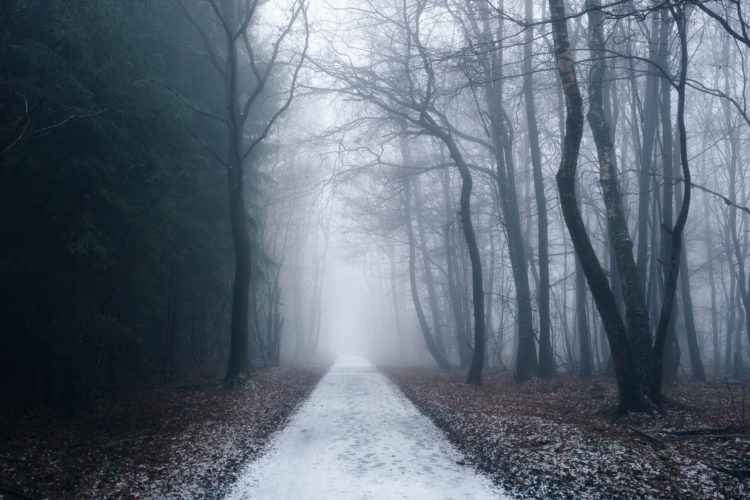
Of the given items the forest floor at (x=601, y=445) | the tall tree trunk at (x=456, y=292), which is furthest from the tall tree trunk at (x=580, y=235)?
the tall tree trunk at (x=456, y=292)

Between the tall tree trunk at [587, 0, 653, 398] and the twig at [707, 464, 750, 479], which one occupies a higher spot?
the tall tree trunk at [587, 0, 653, 398]

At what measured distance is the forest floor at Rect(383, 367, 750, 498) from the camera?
14.3 ft

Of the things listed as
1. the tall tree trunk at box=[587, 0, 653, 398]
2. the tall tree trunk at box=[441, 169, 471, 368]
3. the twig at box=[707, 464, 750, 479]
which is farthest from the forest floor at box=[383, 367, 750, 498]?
the tall tree trunk at box=[441, 169, 471, 368]

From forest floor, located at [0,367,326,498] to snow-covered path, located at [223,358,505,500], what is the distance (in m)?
0.40

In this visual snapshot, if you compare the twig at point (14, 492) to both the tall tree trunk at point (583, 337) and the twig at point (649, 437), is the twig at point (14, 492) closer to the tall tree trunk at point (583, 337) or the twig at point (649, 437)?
the twig at point (649, 437)

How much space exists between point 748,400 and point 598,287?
5269mm

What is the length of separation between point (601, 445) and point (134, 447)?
5.84 m

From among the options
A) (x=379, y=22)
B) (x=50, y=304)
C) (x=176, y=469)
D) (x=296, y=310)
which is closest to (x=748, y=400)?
(x=176, y=469)

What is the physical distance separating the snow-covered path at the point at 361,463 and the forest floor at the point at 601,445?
1.23 feet

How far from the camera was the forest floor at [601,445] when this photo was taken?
4.36 m

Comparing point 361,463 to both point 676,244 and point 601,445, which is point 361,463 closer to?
point 601,445

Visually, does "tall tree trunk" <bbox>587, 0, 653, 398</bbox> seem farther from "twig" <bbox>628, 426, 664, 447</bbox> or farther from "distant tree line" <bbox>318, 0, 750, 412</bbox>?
"twig" <bbox>628, 426, 664, 447</bbox>

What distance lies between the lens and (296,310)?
40.1 m

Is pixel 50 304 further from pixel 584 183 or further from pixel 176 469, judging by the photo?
pixel 584 183
